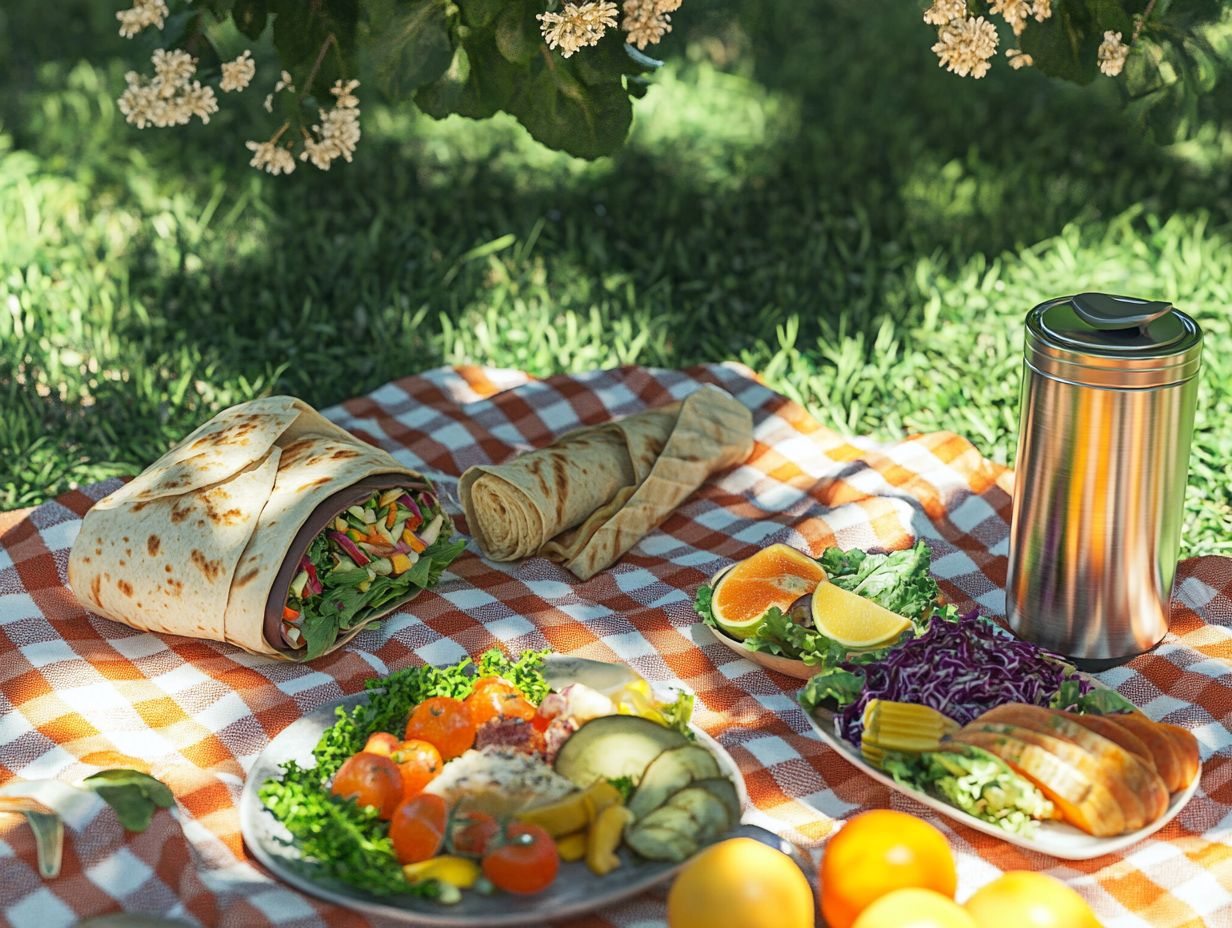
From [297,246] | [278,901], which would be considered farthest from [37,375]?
[278,901]

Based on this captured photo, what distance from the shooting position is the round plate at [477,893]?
2.85 m

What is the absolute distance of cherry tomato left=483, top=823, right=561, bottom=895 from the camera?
285 centimetres

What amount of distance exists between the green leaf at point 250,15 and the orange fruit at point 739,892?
2864 millimetres

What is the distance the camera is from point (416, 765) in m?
3.22

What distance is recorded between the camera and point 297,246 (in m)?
7.00

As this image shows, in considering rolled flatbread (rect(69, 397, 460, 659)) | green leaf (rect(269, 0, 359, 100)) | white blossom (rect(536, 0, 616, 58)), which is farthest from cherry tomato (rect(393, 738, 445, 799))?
green leaf (rect(269, 0, 359, 100))

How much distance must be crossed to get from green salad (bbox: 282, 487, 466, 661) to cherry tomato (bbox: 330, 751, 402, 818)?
78cm

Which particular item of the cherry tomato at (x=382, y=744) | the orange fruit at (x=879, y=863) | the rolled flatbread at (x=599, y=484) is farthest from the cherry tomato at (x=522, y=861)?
the rolled flatbread at (x=599, y=484)

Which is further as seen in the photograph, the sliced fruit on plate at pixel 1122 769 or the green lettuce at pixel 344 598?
the green lettuce at pixel 344 598

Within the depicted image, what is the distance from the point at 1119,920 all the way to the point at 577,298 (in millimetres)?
4116

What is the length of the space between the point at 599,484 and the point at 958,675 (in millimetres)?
1494

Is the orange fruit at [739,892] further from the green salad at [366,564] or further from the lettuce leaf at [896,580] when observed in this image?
the green salad at [366,564]

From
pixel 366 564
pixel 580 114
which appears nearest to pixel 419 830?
pixel 366 564

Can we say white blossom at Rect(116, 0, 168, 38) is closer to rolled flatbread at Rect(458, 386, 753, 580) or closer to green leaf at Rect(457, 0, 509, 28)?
green leaf at Rect(457, 0, 509, 28)
